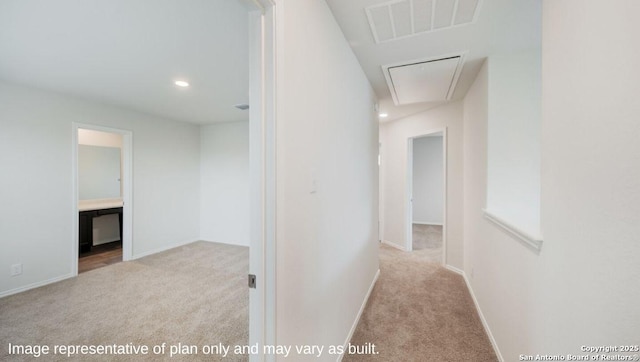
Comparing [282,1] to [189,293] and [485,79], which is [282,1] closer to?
[485,79]

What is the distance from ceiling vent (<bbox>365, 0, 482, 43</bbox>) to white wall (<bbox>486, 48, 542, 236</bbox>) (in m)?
0.83

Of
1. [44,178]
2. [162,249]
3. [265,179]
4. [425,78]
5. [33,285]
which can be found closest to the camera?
[265,179]

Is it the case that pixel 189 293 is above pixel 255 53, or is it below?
below

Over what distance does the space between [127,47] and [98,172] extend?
4124mm

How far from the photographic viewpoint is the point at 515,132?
7.13ft

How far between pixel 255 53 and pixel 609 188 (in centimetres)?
132

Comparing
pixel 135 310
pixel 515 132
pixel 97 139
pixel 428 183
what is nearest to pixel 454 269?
pixel 515 132

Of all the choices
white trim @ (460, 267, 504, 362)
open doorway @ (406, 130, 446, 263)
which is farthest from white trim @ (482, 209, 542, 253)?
open doorway @ (406, 130, 446, 263)

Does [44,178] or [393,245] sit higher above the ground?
[44,178]

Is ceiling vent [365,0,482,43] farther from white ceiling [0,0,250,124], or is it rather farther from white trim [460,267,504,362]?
white trim [460,267,504,362]

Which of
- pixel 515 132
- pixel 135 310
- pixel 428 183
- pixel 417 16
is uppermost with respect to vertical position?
pixel 417 16

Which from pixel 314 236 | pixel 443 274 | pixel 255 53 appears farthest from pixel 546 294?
pixel 443 274

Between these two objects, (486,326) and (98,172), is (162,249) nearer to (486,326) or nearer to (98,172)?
(98,172)

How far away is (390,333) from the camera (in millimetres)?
2072
